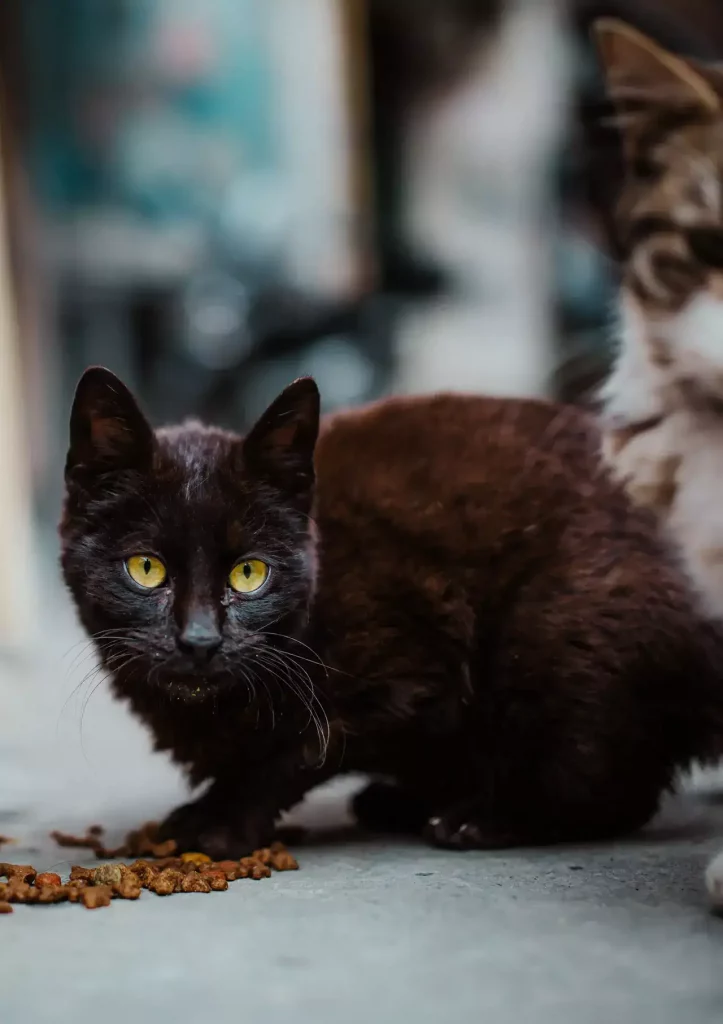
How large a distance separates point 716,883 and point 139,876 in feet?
1.53

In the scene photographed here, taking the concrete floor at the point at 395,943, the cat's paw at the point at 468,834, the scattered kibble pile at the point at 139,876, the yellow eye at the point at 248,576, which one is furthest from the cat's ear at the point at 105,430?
the cat's paw at the point at 468,834

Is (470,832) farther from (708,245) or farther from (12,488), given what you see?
(12,488)

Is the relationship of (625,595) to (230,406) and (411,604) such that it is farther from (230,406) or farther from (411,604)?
(230,406)

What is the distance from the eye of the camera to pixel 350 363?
152cm

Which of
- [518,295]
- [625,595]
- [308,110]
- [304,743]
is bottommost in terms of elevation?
[304,743]

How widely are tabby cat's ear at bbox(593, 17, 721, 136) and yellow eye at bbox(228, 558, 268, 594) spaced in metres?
0.60

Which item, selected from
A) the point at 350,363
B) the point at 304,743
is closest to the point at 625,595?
the point at 304,743

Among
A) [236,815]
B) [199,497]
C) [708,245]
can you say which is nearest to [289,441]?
A: [199,497]

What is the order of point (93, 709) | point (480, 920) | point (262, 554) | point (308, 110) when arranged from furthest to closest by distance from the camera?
1. point (308, 110)
2. point (93, 709)
3. point (262, 554)
4. point (480, 920)

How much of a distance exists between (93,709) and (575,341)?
2.40ft

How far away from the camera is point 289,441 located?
1.02 meters

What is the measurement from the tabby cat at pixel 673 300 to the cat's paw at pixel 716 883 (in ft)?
1.03

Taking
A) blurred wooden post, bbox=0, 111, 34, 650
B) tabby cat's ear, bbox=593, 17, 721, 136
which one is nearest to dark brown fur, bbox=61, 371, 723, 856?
tabby cat's ear, bbox=593, 17, 721, 136

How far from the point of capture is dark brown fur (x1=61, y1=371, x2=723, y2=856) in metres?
0.99
